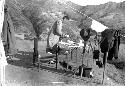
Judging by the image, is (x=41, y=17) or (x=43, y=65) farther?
(x=41, y=17)

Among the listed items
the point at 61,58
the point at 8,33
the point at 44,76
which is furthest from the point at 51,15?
the point at 8,33

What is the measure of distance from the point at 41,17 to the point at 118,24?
41.2 feet

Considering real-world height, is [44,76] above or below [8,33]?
below

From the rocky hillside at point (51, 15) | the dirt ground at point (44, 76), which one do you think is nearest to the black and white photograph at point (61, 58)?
the dirt ground at point (44, 76)

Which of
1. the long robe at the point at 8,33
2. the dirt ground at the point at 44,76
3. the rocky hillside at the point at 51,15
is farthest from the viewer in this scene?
the rocky hillside at the point at 51,15

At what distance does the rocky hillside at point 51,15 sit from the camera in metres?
30.5

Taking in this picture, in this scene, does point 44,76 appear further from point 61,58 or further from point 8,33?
point 61,58

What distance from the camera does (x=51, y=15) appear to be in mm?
36250

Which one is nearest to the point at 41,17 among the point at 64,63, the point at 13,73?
the point at 64,63

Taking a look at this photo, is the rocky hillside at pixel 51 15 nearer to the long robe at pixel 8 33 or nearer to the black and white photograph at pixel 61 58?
the black and white photograph at pixel 61 58

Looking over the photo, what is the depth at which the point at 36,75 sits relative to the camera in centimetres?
1241

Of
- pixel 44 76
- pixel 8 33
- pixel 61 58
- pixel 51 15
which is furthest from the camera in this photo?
pixel 51 15

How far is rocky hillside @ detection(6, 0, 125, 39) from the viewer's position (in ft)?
100

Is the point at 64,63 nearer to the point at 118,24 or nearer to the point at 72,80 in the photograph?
the point at 72,80
